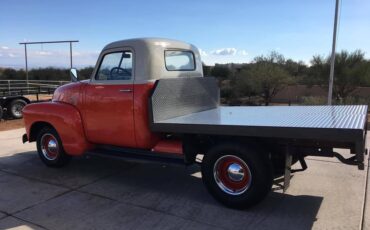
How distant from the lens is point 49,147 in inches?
259

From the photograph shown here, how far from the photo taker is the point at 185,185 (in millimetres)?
5539

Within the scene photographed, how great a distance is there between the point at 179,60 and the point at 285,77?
804 inches

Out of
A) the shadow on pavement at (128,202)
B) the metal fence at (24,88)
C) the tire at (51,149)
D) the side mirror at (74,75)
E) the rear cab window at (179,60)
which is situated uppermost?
the rear cab window at (179,60)

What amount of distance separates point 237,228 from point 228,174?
743 millimetres

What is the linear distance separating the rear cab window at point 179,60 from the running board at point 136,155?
53.4 inches

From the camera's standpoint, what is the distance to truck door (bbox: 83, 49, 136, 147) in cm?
537

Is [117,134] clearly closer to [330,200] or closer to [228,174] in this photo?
[228,174]

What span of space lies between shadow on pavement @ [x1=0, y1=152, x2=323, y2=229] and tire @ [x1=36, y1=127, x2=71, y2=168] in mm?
155

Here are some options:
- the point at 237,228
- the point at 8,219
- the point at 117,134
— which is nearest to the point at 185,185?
the point at 117,134

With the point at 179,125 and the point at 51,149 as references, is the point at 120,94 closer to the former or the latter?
the point at 179,125

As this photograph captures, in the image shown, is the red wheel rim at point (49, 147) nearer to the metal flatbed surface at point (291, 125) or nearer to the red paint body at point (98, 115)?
the red paint body at point (98, 115)

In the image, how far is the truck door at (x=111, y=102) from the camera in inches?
211

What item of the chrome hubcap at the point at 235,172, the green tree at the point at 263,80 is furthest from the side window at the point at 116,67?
the green tree at the point at 263,80

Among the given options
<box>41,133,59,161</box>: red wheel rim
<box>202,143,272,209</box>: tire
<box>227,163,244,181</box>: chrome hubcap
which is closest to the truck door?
<box>41,133,59,161</box>: red wheel rim
